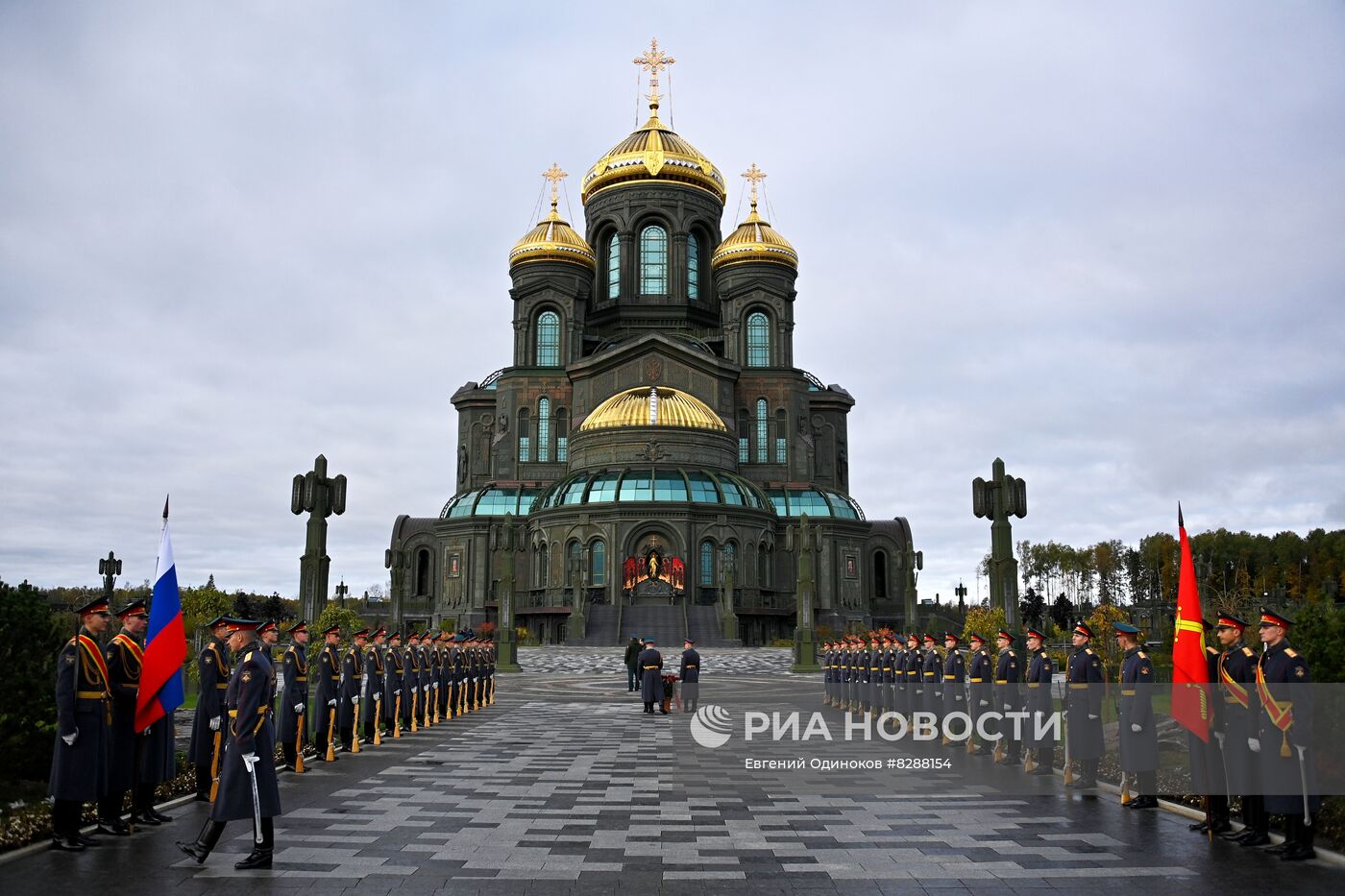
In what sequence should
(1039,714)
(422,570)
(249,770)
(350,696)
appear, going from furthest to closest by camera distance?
(422,570), (350,696), (1039,714), (249,770)

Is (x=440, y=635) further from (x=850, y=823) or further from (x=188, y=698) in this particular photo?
(x=850, y=823)

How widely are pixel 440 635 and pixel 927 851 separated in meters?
16.1

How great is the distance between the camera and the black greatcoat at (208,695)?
1223 centimetres

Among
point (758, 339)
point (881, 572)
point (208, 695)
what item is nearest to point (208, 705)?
point (208, 695)

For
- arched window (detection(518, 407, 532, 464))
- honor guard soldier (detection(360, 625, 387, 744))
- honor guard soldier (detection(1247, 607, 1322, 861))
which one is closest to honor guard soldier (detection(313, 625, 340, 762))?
honor guard soldier (detection(360, 625, 387, 744))

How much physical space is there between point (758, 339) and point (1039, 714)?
5556cm

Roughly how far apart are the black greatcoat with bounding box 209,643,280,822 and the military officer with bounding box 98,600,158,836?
150cm

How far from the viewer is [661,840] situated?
10211 mm

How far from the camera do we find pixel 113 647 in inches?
437

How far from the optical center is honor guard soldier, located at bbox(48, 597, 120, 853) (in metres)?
9.83

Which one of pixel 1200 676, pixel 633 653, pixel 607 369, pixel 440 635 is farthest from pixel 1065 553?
pixel 1200 676

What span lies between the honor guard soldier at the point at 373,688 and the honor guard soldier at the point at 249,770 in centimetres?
793

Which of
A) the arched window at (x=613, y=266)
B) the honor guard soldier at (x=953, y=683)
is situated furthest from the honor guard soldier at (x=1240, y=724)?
the arched window at (x=613, y=266)

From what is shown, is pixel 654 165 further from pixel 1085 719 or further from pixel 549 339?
pixel 1085 719
